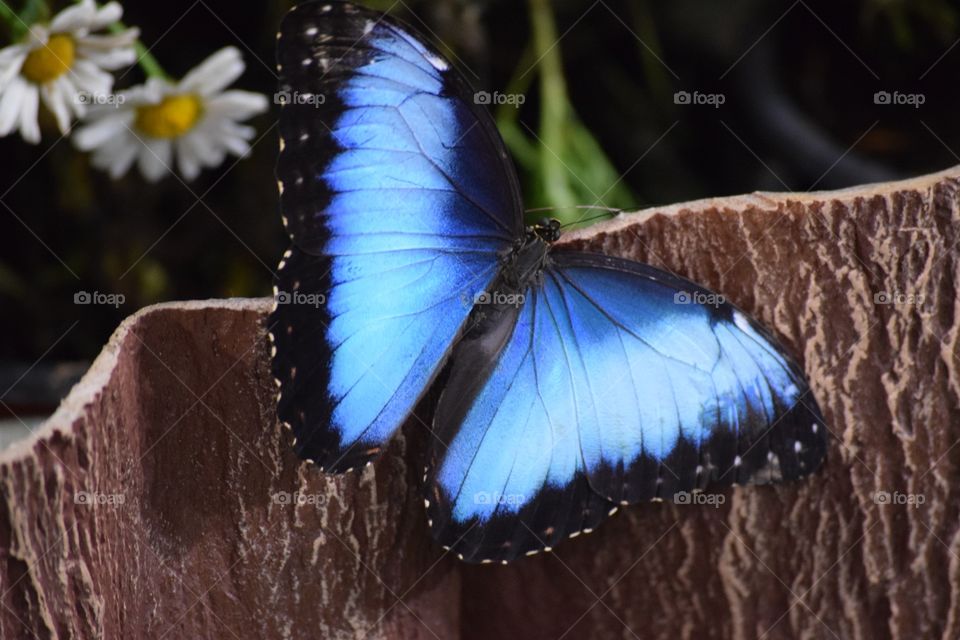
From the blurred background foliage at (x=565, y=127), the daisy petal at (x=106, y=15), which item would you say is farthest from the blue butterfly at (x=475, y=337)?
the blurred background foliage at (x=565, y=127)

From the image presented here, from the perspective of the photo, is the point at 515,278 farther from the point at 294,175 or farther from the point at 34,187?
the point at 34,187

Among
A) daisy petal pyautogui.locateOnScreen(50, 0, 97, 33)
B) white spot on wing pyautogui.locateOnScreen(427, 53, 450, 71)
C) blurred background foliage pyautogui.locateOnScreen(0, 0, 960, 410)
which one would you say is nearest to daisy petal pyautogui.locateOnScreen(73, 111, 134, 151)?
daisy petal pyautogui.locateOnScreen(50, 0, 97, 33)

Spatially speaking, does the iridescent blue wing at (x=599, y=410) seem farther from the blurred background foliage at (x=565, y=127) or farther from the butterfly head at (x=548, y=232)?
the blurred background foliage at (x=565, y=127)

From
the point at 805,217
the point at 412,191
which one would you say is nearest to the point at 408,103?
Answer: the point at 412,191

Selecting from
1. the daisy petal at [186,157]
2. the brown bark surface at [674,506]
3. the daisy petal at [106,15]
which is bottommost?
the brown bark surface at [674,506]

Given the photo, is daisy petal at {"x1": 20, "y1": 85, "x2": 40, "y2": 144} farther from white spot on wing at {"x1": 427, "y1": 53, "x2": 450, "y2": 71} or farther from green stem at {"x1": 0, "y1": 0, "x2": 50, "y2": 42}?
white spot on wing at {"x1": 427, "y1": 53, "x2": 450, "y2": 71}
